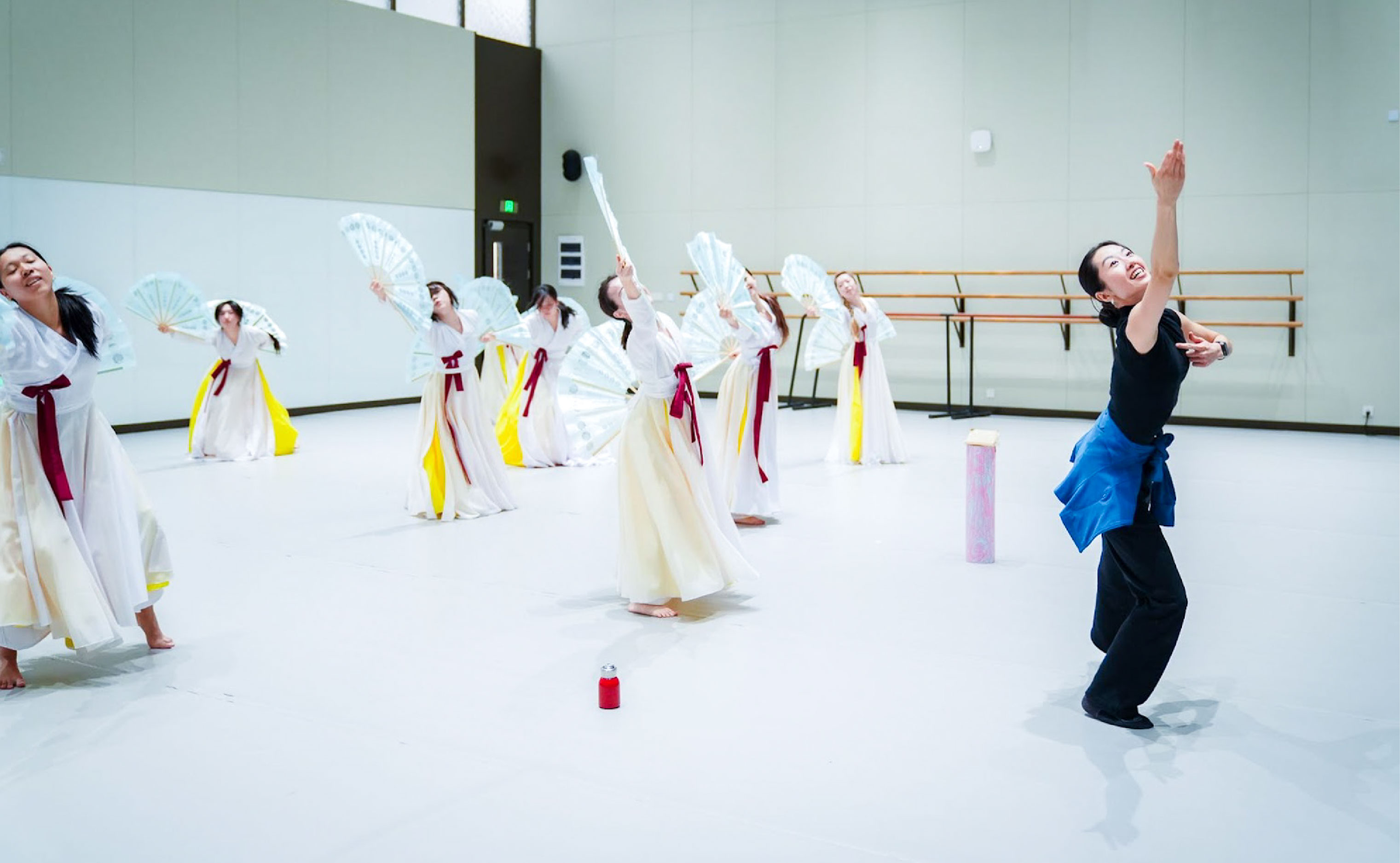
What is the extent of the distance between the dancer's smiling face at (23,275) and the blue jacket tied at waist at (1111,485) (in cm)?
323

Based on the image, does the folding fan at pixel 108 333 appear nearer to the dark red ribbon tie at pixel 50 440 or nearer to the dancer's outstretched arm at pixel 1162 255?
the dark red ribbon tie at pixel 50 440

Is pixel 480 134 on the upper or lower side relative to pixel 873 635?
upper

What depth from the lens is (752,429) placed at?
22.0ft

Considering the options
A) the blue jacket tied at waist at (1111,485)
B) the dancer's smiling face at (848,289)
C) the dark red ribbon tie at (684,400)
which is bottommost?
the blue jacket tied at waist at (1111,485)

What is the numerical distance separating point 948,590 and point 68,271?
29.0 ft

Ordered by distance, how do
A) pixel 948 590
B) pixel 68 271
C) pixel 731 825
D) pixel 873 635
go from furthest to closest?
pixel 68 271
pixel 948 590
pixel 873 635
pixel 731 825

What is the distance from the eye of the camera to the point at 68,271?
1053cm

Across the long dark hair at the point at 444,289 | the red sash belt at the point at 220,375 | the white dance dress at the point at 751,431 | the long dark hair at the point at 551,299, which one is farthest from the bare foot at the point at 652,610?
the red sash belt at the point at 220,375

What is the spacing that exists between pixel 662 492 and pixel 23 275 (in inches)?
92.6

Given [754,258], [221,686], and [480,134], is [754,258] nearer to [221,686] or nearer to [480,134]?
[480,134]

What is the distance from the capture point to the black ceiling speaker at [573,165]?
1515cm

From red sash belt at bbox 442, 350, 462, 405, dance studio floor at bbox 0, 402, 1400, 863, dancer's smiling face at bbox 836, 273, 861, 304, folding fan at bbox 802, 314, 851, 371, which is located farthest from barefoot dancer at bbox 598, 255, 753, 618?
folding fan at bbox 802, 314, 851, 371

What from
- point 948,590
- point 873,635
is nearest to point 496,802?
point 873,635

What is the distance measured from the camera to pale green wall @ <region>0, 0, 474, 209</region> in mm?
10289
